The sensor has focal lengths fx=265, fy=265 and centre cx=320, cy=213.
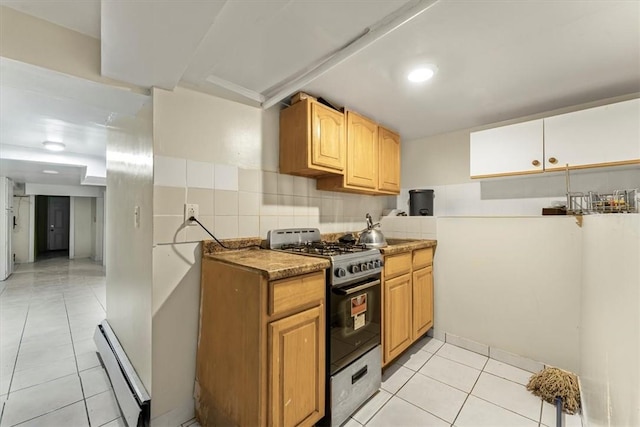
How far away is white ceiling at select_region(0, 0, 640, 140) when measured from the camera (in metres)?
1.16

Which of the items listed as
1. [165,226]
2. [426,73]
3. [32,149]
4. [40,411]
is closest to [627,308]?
[426,73]

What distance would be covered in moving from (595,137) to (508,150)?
0.52m

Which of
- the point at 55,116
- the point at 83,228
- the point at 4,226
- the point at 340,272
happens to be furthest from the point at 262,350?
the point at 83,228

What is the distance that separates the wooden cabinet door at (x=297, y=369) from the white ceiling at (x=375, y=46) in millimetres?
1377

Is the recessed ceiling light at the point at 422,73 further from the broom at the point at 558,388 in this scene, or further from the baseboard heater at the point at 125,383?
the baseboard heater at the point at 125,383

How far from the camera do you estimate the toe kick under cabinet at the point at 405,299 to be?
195 cm

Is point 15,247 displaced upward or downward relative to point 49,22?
downward

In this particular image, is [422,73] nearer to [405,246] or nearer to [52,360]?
[405,246]

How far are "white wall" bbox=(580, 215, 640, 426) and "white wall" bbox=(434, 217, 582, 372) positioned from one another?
0.18 metres

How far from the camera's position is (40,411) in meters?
1.64

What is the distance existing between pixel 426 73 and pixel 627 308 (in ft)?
5.04

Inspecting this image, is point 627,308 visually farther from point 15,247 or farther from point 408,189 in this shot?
point 15,247

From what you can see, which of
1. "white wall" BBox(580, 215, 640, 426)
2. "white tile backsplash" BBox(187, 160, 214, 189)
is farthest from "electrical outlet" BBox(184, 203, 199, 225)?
"white wall" BBox(580, 215, 640, 426)

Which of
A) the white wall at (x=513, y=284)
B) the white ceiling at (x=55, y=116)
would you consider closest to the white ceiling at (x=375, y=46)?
the white ceiling at (x=55, y=116)
